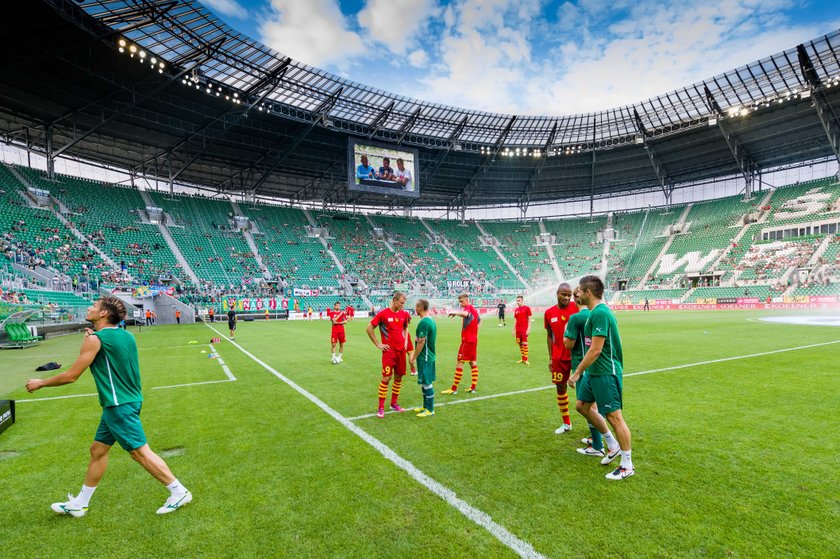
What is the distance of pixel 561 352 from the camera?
6.20 m

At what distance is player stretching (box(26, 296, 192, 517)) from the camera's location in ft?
13.2

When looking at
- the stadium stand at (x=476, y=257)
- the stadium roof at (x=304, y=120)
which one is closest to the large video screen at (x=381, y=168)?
the stadium roof at (x=304, y=120)

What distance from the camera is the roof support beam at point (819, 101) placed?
39.9 m

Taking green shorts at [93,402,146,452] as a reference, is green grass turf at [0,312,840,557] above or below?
below

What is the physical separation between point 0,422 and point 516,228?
72.4 metres

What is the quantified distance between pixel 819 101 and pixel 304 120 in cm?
5390

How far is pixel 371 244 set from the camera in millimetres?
62750

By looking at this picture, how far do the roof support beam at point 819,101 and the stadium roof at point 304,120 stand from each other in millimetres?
138

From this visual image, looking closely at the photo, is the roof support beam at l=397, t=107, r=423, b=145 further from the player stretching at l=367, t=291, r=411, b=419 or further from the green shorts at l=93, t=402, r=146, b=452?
the green shorts at l=93, t=402, r=146, b=452

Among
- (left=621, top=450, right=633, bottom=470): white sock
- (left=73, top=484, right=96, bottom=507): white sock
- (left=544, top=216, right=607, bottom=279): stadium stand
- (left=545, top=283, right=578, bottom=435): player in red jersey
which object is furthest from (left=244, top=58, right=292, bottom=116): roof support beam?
(left=544, top=216, right=607, bottom=279): stadium stand

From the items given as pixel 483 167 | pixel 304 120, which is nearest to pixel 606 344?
pixel 304 120

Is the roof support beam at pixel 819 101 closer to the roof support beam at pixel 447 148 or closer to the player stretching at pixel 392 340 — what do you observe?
the roof support beam at pixel 447 148

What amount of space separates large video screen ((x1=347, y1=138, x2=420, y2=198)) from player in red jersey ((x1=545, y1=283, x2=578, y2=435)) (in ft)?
141

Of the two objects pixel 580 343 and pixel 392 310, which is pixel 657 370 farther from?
pixel 392 310
